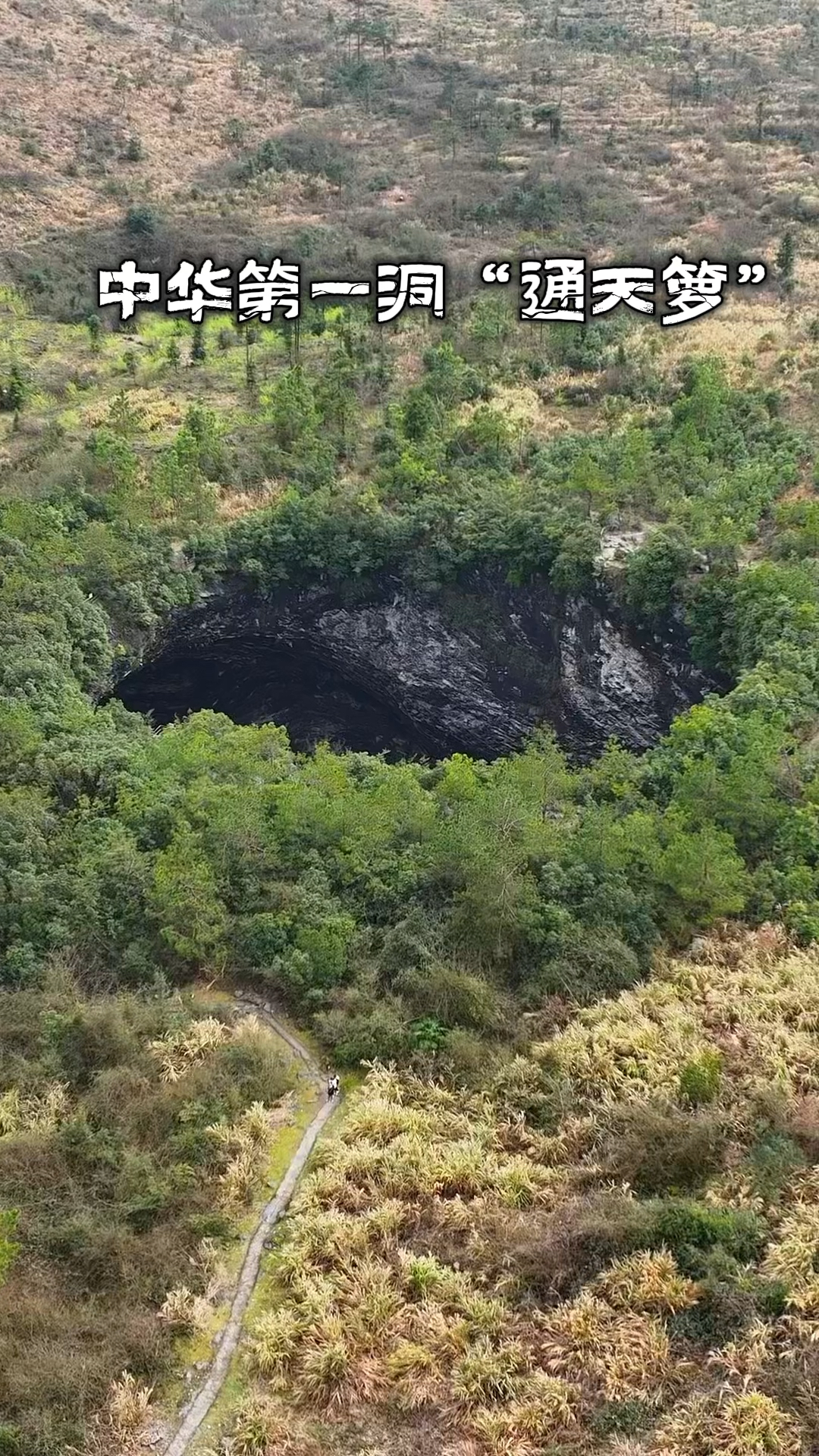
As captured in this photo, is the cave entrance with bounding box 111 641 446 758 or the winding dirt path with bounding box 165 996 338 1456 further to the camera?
the cave entrance with bounding box 111 641 446 758

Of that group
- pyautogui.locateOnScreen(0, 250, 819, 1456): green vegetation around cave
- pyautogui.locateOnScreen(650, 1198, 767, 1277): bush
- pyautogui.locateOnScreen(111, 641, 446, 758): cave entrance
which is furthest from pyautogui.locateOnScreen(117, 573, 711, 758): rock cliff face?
pyautogui.locateOnScreen(650, 1198, 767, 1277): bush

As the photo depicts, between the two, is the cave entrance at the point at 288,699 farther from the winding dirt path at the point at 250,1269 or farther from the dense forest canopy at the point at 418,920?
the winding dirt path at the point at 250,1269

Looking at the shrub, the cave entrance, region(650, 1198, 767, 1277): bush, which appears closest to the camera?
region(650, 1198, 767, 1277): bush

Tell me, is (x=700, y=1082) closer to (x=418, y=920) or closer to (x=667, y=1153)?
(x=667, y=1153)

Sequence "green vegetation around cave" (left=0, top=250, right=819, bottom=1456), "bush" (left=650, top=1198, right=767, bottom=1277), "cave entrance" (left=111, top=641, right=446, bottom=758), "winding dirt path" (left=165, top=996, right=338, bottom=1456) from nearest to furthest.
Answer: "winding dirt path" (left=165, top=996, right=338, bottom=1456) < "bush" (left=650, top=1198, right=767, bottom=1277) < "green vegetation around cave" (left=0, top=250, right=819, bottom=1456) < "cave entrance" (left=111, top=641, right=446, bottom=758)

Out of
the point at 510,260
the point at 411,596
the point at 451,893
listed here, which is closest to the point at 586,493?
the point at 411,596

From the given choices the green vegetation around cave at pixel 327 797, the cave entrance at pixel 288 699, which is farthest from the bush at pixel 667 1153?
the cave entrance at pixel 288 699

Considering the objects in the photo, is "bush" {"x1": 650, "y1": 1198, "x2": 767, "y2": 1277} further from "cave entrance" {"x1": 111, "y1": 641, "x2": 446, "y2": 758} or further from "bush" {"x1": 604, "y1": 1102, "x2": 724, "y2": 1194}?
"cave entrance" {"x1": 111, "y1": 641, "x2": 446, "y2": 758}
